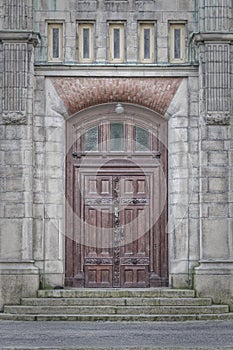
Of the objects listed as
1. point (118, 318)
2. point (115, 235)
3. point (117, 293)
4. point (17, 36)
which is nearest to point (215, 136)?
point (115, 235)

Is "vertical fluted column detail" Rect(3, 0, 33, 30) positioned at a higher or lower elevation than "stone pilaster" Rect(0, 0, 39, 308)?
higher

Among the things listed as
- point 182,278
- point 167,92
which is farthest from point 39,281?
point 167,92

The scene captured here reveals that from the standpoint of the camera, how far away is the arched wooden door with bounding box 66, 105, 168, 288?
66.6ft

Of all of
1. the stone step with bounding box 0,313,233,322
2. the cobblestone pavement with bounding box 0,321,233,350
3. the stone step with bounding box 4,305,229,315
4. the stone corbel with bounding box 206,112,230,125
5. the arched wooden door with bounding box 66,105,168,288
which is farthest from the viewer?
the arched wooden door with bounding box 66,105,168,288

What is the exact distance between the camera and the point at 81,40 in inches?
794

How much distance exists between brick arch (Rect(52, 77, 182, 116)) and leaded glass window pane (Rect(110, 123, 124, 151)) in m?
0.69

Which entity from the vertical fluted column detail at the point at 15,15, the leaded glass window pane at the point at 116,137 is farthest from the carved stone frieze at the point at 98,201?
the vertical fluted column detail at the point at 15,15

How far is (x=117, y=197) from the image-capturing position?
20.4m

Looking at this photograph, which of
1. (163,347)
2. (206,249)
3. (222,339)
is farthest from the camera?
(206,249)

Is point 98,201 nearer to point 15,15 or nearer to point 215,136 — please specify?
point 215,136

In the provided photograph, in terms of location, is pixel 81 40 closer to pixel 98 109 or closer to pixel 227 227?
pixel 98 109

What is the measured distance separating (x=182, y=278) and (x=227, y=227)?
143cm

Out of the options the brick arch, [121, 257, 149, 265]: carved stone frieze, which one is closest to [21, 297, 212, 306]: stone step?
[121, 257, 149, 265]: carved stone frieze

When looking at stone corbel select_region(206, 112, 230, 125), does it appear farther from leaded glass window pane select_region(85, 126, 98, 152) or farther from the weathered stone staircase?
the weathered stone staircase
